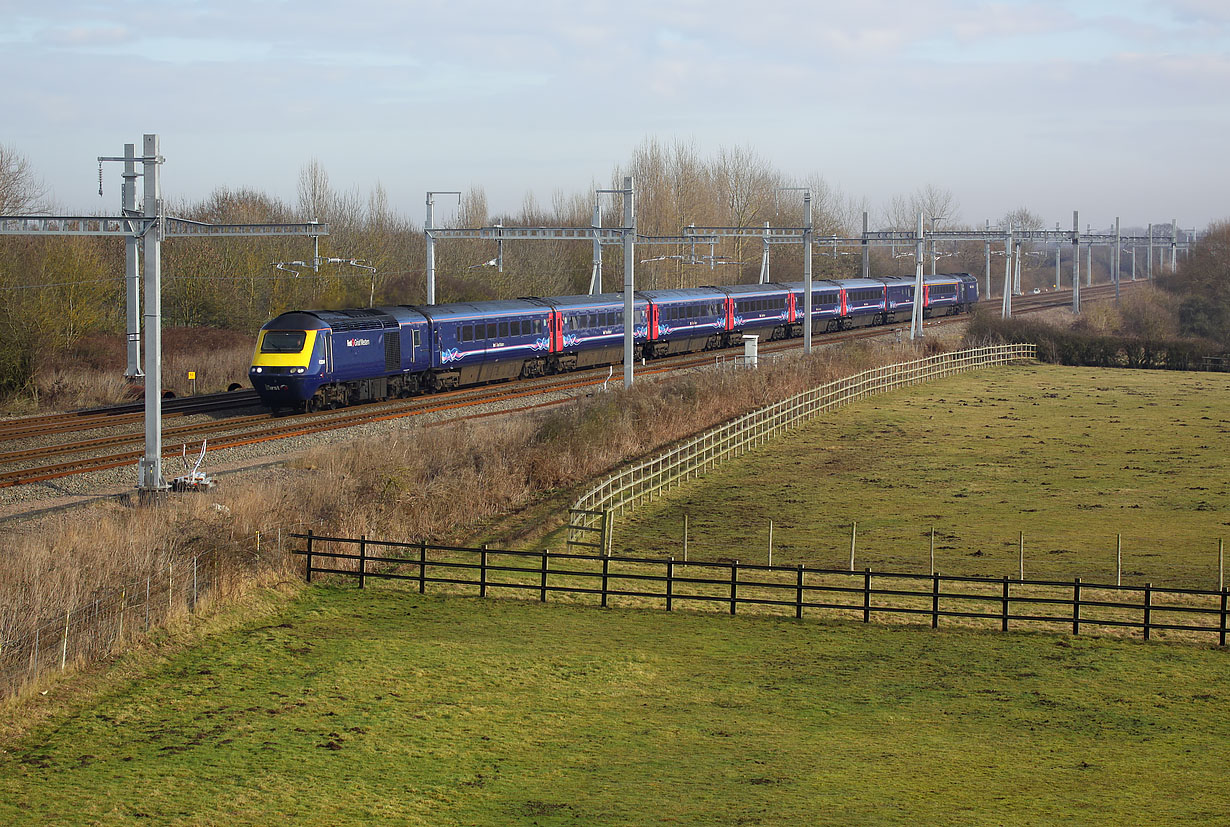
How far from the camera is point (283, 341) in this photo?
39688mm

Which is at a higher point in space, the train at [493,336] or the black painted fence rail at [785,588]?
the train at [493,336]

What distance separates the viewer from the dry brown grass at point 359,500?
20.0m

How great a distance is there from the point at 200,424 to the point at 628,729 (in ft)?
79.4

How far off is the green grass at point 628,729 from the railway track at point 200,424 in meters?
11.5

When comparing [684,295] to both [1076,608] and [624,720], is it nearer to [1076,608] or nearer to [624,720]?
[1076,608]

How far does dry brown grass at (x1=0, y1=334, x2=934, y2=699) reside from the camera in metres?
20.0

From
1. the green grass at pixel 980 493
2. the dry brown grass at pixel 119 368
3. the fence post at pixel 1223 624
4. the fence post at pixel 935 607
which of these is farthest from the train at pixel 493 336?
the fence post at pixel 1223 624

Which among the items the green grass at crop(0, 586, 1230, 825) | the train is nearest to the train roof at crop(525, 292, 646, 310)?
the train

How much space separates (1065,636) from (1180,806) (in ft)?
25.5

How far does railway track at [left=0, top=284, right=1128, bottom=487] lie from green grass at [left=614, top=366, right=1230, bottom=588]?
983cm

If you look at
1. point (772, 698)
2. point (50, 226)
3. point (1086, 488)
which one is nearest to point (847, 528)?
point (1086, 488)

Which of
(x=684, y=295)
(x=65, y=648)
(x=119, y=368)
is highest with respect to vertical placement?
(x=684, y=295)

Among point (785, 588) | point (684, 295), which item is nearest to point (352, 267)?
point (684, 295)

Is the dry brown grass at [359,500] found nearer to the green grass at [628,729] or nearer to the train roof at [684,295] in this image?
Result: the green grass at [628,729]
